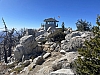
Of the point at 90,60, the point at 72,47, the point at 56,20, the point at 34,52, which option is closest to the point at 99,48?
the point at 90,60

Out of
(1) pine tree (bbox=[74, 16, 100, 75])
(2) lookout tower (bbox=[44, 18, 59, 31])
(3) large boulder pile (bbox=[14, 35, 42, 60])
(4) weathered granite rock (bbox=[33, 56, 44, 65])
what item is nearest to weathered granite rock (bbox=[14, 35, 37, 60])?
(3) large boulder pile (bbox=[14, 35, 42, 60])

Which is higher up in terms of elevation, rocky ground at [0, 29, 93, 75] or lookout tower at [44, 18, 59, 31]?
lookout tower at [44, 18, 59, 31]

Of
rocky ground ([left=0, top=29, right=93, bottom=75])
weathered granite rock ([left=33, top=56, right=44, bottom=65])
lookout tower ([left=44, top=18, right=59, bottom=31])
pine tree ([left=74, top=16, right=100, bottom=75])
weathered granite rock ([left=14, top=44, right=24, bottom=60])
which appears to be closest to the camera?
pine tree ([left=74, top=16, right=100, bottom=75])

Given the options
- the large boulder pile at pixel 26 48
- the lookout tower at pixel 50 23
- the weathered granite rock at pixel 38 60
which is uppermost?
the lookout tower at pixel 50 23

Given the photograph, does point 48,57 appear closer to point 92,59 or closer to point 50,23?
point 92,59

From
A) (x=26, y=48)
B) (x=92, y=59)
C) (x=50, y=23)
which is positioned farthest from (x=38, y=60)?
(x=50, y=23)

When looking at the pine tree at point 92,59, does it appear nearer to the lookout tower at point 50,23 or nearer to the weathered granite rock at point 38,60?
the weathered granite rock at point 38,60

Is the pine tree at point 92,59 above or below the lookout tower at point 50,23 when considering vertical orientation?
below

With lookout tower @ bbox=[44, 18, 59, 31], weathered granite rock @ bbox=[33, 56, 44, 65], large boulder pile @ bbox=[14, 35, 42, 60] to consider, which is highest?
lookout tower @ bbox=[44, 18, 59, 31]

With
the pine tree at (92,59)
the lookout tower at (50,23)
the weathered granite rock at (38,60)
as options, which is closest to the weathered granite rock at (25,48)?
the weathered granite rock at (38,60)

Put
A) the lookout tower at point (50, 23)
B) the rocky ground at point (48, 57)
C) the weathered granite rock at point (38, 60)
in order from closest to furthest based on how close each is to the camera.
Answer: the rocky ground at point (48, 57) → the weathered granite rock at point (38, 60) → the lookout tower at point (50, 23)

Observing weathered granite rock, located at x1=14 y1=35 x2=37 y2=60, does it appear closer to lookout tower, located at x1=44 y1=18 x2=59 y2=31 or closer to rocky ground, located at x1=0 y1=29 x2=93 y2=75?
rocky ground, located at x1=0 y1=29 x2=93 y2=75

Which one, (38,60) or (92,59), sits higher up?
(92,59)

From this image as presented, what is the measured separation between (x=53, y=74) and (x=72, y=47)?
9472 mm
